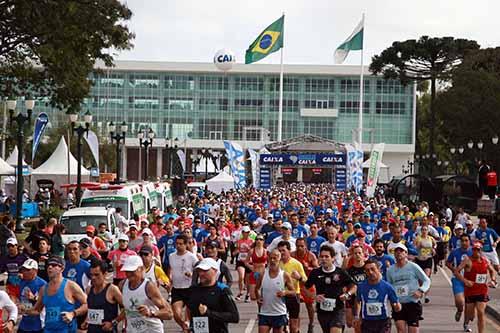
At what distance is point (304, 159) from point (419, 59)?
1291 cm

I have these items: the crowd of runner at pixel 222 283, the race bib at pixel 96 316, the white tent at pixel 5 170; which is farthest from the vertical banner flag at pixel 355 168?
the race bib at pixel 96 316

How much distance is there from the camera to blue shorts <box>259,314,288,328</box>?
1182 cm

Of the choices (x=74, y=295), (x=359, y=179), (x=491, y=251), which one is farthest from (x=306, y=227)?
(x=359, y=179)

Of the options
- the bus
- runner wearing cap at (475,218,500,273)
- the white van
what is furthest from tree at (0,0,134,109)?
runner wearing cap at (475,218,500,273)

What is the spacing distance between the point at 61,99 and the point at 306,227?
42.0ft

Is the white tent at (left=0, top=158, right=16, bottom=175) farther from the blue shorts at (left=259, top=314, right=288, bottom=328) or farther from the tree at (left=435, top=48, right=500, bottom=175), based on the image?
the tree at (left=435, top=48, right=500, bottom=175)

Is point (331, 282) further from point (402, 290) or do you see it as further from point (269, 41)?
point (269, 41)

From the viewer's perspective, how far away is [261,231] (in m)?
22.1

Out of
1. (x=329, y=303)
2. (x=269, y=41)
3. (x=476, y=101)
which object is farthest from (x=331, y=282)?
(x=269, y=41)

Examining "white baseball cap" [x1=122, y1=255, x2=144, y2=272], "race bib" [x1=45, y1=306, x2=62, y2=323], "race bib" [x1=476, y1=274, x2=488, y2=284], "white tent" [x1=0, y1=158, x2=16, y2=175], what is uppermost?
"white tent" [x1=0, y1=158, x2=16, y2=175]

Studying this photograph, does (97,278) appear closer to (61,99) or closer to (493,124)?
(61,99)

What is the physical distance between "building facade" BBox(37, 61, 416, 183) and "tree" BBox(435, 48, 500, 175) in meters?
44.9

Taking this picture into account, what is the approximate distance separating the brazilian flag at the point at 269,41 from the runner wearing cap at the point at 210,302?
69731 mm

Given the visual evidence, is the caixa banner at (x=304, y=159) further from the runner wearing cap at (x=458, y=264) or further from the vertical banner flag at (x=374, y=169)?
the runner wearing cap at (x=458, y=264)
